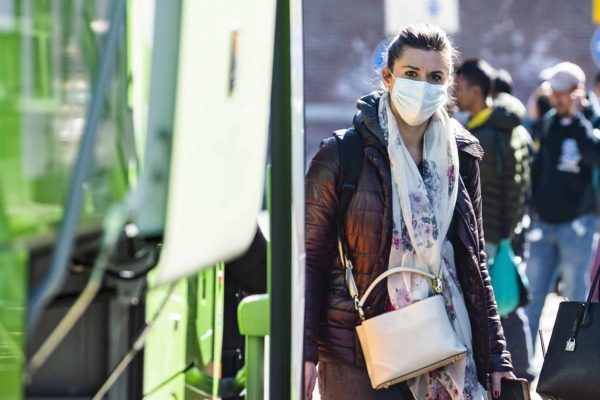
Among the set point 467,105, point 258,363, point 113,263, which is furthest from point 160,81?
point 467,105

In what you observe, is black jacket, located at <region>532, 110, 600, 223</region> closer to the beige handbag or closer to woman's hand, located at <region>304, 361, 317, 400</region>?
the beige handbag

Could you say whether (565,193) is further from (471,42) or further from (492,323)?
(471,42)

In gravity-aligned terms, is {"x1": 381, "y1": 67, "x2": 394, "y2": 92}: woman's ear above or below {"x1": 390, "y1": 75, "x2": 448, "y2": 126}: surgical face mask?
above

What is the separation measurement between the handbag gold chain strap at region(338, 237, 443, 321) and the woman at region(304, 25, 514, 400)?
0.02 metres

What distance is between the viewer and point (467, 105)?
754 centimetres

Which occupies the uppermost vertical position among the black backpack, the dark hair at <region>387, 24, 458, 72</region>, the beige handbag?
the dark hair at <region>387, 24, 458, 72</region>

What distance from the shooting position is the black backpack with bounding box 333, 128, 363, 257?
157 inches

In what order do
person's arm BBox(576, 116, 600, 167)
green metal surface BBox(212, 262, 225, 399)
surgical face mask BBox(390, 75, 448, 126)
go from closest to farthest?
green metal surface BBox(212, 262, 225, 399) < surgical face mask BBox(390, 75, 448, 126) < person's arm BBox(576, 116, 600, 167)

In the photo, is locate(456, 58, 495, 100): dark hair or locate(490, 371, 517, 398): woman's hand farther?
locate(456, 58, 495, 100): dark hair

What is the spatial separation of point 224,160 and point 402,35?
6.10 feet

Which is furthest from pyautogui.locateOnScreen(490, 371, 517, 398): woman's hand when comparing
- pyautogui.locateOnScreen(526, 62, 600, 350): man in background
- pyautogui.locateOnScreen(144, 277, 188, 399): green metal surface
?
pyautogui.locateOnScreen(526, 62, 600, 350): man in background

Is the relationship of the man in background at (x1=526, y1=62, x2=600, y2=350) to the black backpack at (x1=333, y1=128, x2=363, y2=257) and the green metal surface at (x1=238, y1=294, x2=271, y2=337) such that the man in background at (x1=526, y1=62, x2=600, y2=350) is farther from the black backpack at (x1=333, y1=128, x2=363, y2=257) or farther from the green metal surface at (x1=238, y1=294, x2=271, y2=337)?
the green metal surface at (x1=238, y1=294, x2=271, y2=337)

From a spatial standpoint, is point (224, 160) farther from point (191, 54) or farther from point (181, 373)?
point (181, 373)

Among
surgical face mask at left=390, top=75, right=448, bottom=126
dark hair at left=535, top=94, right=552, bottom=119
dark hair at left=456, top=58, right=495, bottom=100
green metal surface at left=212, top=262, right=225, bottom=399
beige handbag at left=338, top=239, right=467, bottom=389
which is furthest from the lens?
dark hair at left=535, top=94, right=552, bottom=119
